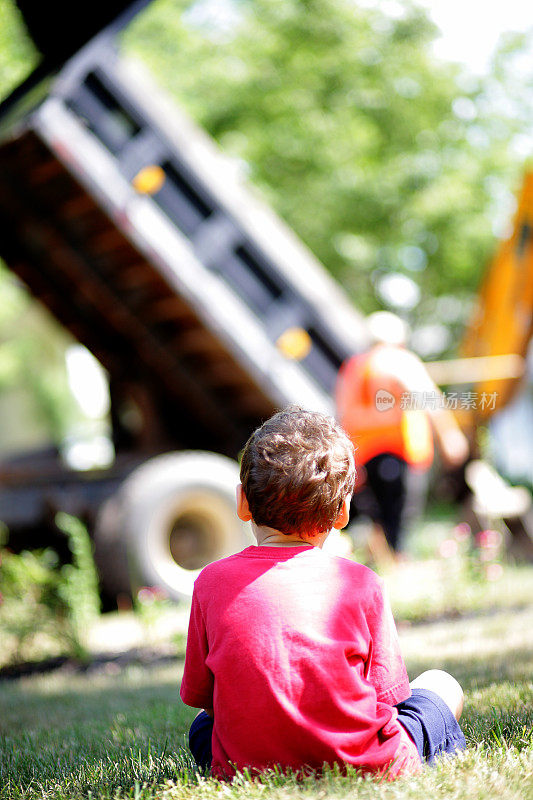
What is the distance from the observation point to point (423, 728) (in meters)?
1.99

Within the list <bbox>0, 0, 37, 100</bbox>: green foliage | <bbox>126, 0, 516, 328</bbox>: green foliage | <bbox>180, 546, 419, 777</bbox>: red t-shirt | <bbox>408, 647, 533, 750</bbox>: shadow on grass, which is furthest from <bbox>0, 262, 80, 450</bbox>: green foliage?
<bbox>180, 546, 419, 777</bbox>: red t-shirt

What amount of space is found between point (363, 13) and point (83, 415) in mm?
6717

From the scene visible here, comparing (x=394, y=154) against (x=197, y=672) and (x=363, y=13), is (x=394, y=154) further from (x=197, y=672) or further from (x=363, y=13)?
(x=197, y=672)

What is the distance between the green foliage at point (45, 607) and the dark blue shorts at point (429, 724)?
2.47 meters

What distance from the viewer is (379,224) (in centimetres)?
1373

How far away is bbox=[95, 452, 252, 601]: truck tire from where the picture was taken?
5.12 meters

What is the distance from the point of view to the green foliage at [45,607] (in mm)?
4195

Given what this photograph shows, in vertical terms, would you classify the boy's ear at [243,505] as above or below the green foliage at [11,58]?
below

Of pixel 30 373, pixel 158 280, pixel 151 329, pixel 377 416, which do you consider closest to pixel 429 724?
pixel 377 416

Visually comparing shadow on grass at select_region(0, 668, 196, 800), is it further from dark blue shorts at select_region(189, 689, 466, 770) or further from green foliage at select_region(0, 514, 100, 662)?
green foliage at select_region(0, 514, 100, 662)

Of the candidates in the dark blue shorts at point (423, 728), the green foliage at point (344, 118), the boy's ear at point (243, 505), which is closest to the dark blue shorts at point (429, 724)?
the dark blue shorts at point (423, 728)

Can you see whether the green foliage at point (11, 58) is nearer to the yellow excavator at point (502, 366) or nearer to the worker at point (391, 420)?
the yellow excavator at point (502, 366)

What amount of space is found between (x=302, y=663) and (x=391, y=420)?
3605 mm

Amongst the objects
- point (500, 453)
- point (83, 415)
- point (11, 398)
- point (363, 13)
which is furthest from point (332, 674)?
point (500, 453)
